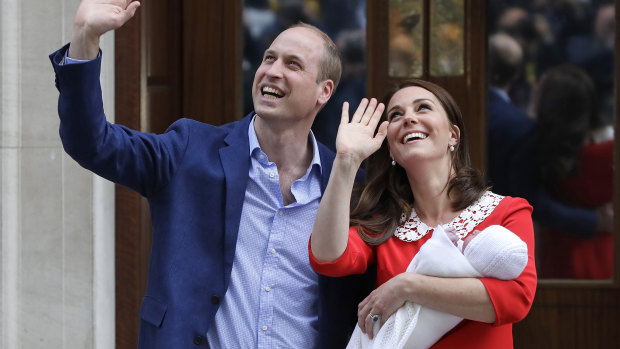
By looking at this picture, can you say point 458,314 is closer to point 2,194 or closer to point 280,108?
point 280,108

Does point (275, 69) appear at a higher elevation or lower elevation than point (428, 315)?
higher

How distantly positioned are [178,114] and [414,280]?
162cm

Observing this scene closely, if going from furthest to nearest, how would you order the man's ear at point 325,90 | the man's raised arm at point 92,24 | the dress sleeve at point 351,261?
the man's ear at point 325,90 → the dress sleeve at point 351,261 → the man's raised arm at point 92,24

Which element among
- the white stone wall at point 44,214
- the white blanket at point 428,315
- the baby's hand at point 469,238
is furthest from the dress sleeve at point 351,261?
the white stone wall at point 44,214

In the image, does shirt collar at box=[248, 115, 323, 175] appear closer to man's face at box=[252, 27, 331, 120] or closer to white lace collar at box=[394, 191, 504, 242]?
man's face at box=[252, 27, 331, 120]

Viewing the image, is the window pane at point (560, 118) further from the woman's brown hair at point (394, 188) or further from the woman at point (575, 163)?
the woman's brown hair at point (394, 188)

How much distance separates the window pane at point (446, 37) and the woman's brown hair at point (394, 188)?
2.69 feet

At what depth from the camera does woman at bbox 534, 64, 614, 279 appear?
344cm

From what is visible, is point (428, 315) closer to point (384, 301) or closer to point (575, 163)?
point (384, 301)

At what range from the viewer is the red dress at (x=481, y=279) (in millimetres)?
2242

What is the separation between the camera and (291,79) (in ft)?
8.89

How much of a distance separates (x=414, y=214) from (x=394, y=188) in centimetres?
13

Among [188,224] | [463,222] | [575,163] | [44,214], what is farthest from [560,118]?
[44,214]

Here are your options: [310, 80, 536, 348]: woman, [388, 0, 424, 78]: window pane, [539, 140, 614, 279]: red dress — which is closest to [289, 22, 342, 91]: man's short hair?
[310, 80, 536, 348]: woman
